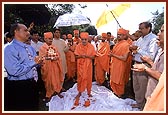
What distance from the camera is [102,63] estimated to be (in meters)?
7.30

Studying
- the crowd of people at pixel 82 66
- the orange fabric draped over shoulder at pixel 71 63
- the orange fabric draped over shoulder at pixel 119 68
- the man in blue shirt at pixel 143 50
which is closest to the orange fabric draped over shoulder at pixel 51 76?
the crowd of people at pixel 82 66

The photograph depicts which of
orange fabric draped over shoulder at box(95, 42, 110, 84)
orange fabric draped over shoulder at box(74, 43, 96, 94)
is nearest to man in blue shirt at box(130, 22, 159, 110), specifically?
orange fabric draped over shoulder at box(74, 43, 96, 94)

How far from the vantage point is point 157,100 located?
2.20 m

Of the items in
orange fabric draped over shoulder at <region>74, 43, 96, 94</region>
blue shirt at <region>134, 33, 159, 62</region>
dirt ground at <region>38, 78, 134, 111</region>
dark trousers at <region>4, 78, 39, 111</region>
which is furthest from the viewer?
orange fabric draped over shoulder at <region>74, 43, 96, 94</region>

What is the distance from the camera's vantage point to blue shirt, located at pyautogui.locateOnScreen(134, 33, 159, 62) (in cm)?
437

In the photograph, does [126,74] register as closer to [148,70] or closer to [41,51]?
[41,51]

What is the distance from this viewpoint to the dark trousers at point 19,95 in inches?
136

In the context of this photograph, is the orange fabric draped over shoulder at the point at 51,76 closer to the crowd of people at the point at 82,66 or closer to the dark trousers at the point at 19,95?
the crowd of people at the point at 82,66

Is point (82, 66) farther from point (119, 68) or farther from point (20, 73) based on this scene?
point (20, 73)

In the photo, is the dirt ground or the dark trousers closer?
the dark trousers

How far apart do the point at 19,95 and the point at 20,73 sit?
1.08 feet

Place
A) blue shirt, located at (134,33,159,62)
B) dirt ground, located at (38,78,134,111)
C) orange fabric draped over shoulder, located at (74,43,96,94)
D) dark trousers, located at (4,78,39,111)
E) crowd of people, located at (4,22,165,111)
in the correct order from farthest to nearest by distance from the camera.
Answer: orange fabric draped over shoulder, located at (74,43,96,94) → dirt ground, located at (38,78,134,111) → blue shirt, located at (134,33,159,62) → dark trousers, located at (4,78,39,111) → crowd of people, located at (4,22,165,111)

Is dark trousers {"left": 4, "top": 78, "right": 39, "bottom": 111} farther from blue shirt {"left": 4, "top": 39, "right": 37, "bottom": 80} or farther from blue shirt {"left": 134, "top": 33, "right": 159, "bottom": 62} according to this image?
blue shirt {"left": 134, "top": 33, "right": 159, "bottom": 62}

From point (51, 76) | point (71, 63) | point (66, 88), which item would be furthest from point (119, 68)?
point (71, 63)
